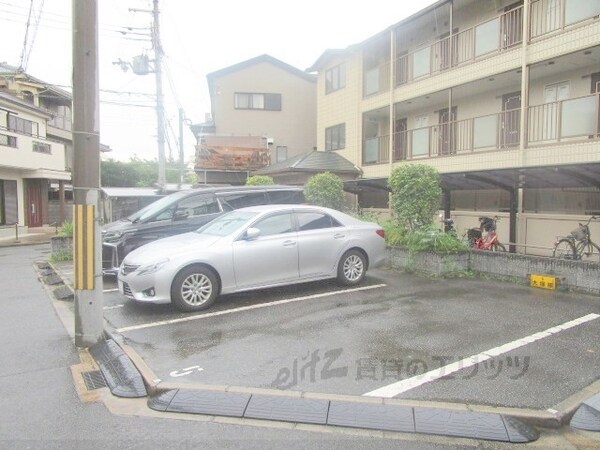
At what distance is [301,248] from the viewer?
718cm

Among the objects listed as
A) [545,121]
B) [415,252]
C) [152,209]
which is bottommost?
[415,252]

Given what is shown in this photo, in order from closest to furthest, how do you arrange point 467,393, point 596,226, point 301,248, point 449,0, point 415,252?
point 467,393
point 301,248
point 415,252
point 596,226
point 449,0

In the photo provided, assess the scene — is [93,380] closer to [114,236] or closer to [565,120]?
[114,236]

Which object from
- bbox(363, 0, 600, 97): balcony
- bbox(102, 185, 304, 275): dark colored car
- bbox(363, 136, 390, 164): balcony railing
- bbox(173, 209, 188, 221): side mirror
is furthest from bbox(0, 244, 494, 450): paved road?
bbox(363, 136, 390, 164): balcony railing

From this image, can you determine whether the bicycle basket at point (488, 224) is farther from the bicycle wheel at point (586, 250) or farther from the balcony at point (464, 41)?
the balcony at point (464, 41)

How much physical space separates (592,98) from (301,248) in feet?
27.5

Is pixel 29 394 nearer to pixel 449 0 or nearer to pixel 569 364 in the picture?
pixel 569 364

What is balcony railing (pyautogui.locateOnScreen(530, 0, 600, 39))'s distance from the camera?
36.2 ft

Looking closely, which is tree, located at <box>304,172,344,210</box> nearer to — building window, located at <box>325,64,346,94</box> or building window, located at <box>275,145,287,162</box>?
building window, located at <box>325,64,346,94</box>

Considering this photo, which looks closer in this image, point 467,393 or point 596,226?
point 467,393

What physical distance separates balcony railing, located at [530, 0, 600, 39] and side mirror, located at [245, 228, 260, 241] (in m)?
10.0

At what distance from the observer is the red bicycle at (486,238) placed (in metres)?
10.0

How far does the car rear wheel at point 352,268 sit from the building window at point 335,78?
1371 centimetres

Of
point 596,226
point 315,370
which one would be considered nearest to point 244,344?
point 315,370
